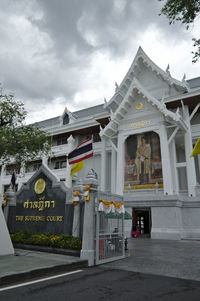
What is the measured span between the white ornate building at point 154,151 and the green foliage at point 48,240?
7.45 m

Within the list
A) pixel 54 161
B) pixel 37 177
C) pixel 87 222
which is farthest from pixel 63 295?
pixel 54 161

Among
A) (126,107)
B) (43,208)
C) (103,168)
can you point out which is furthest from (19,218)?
(126,107)

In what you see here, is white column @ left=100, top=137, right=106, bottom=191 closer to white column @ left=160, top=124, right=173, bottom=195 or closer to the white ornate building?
the white ornate building

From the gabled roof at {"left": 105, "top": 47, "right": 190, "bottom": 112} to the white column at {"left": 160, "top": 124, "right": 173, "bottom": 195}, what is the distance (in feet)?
17.6

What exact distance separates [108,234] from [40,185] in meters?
4.63

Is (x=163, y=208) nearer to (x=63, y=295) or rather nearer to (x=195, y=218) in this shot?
(x=195, y=218)

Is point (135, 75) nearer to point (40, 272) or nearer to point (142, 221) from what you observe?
point (142, 221)

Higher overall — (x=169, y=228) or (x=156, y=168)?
(x=156, y=168)

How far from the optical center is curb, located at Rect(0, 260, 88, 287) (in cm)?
566

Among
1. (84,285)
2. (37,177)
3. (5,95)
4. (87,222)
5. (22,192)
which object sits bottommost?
(84,285)

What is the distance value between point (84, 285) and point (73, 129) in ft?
85.8

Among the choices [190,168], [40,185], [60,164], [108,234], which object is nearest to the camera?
[108,234]

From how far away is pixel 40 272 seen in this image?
6.45 m

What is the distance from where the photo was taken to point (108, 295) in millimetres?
4801
